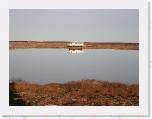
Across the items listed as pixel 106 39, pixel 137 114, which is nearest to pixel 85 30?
pixel 106 39

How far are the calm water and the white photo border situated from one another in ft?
0.14

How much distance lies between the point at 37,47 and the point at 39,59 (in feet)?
0.19

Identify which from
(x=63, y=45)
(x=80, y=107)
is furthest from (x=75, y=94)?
(x=63, y=45)

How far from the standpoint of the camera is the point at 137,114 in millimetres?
1280

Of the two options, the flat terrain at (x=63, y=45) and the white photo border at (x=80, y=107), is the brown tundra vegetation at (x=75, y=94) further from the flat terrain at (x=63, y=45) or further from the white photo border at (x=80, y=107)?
the flat terrain at (x=63, y=45)

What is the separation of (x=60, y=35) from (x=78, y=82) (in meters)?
0.24

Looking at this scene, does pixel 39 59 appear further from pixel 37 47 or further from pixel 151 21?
pixel 151 21

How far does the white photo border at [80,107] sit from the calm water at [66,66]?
0.04m

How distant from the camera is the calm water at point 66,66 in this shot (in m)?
1.27

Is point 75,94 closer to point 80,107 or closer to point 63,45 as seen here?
point 80,107

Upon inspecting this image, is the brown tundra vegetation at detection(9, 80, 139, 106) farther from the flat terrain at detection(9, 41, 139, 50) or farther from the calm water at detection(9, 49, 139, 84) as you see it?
the flat terrain at detection(9, 41, 139, 50)

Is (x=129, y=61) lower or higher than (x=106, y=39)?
lower
